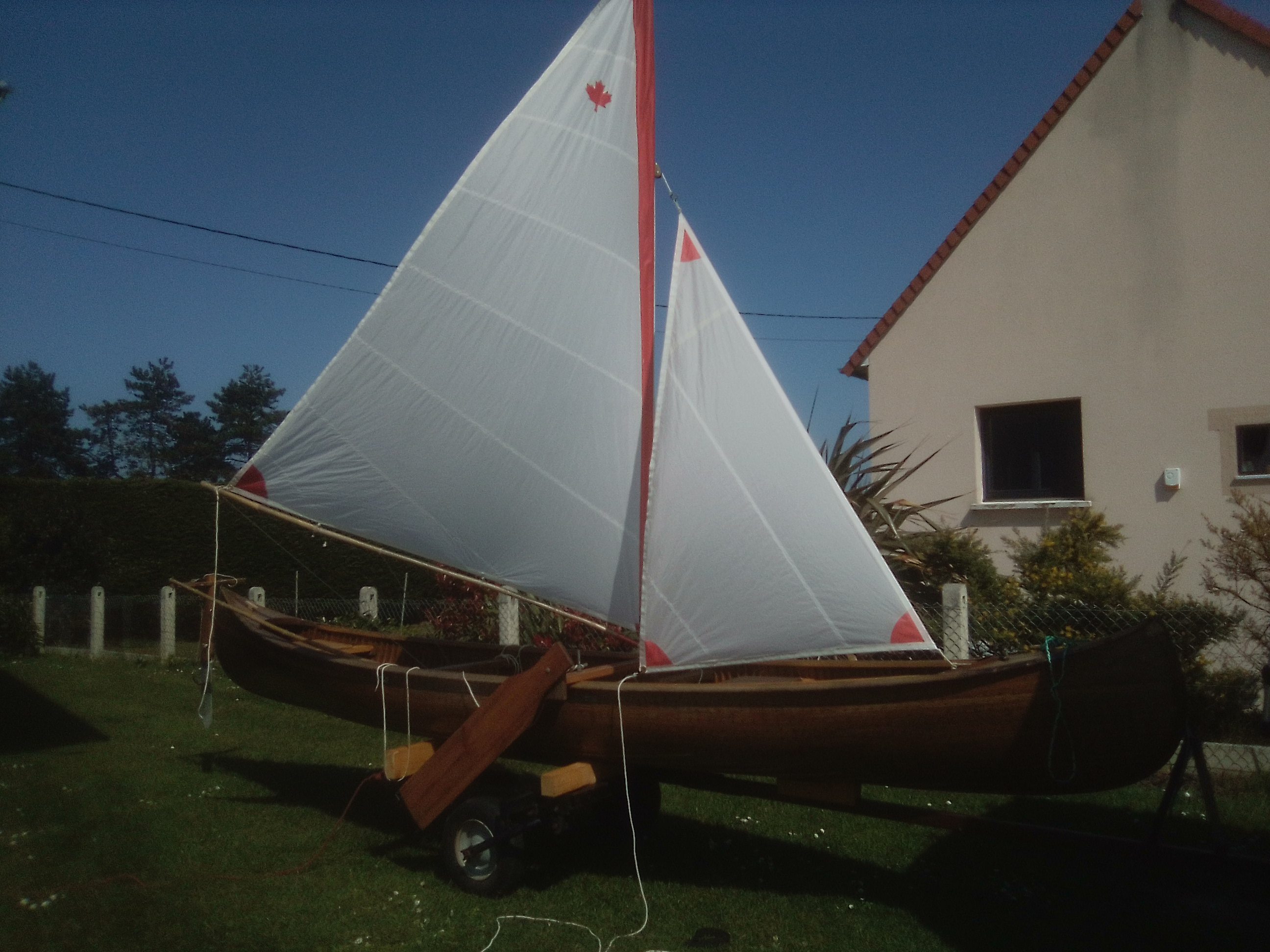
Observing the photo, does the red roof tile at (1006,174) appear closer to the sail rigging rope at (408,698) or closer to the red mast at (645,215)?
the red mast at (645,215)

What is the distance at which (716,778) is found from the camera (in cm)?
504

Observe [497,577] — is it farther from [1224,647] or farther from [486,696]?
[1224,647]

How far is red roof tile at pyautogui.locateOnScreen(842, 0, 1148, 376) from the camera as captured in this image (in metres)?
10.5

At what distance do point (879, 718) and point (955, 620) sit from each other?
3689 millimetres

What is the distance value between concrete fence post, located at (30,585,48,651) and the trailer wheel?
11.8 meters

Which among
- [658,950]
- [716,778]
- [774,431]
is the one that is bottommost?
[658,950]

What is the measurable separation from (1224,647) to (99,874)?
805 cm

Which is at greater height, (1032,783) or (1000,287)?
(1000,287)

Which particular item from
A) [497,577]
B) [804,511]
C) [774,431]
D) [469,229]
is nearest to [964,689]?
[804,511]

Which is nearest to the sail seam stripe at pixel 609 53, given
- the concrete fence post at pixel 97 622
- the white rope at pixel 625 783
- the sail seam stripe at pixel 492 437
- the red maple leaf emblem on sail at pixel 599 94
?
the red maple leaf emblem on sail at pixel 599 94

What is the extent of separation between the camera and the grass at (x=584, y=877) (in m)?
4.28

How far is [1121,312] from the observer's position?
33.6 feet

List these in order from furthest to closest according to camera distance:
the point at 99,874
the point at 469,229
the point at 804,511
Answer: the point at 469,229 < the point at 99,874 < the point at 804,511

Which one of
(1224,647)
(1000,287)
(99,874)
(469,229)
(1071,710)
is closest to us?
(1071,710)
